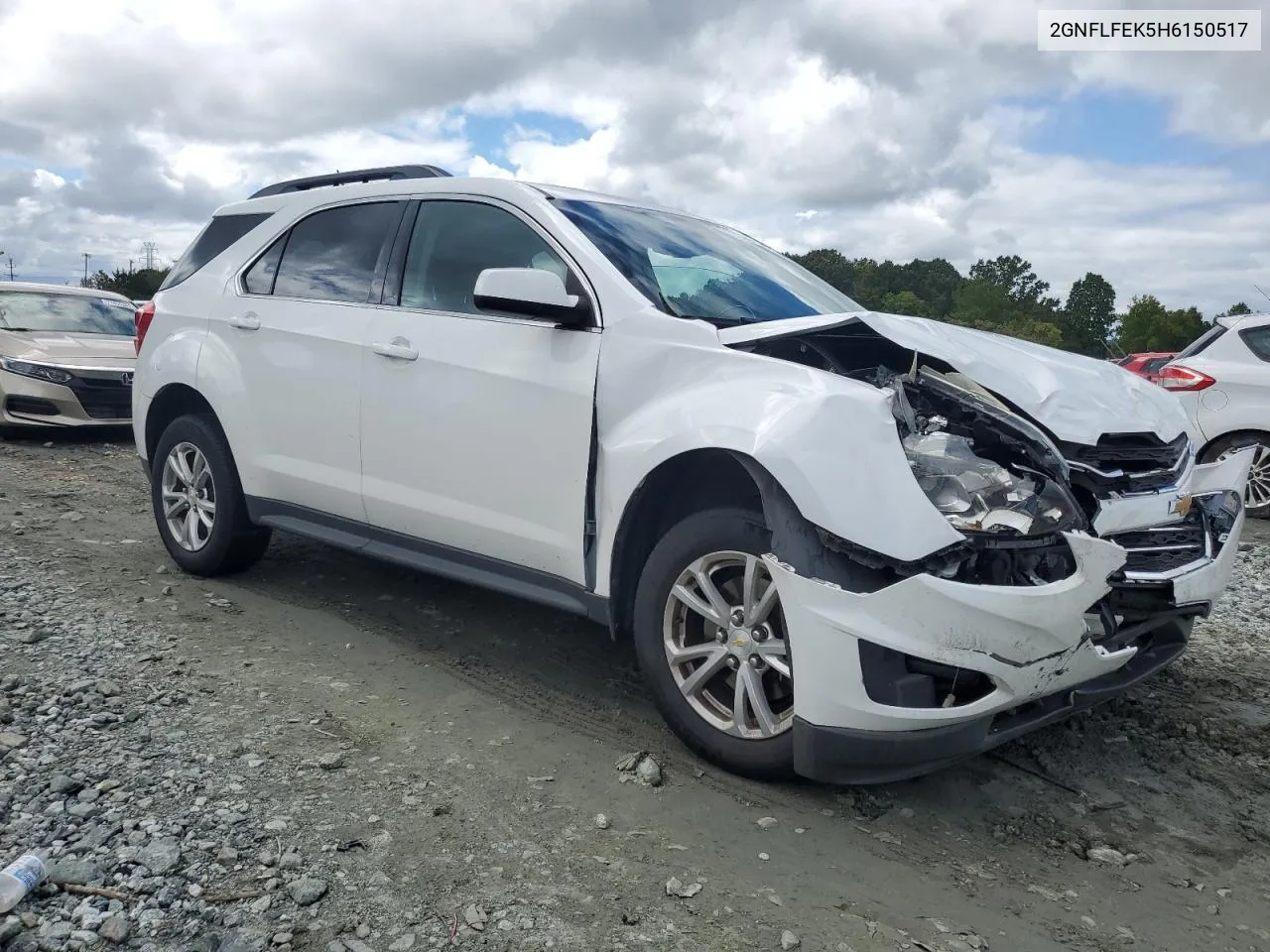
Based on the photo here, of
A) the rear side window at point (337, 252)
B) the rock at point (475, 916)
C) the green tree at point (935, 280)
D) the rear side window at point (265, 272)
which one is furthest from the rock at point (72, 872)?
the green tree at point (935, 280)

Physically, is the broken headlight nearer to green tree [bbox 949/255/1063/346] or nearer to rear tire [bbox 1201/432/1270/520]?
rear tire [bbox 1201/432/1270/520]

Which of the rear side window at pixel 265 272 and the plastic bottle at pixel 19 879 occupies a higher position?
the rear side window at pixel 265 272

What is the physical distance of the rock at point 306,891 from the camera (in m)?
2.49

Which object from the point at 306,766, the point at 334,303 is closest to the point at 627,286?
the point at 334,303

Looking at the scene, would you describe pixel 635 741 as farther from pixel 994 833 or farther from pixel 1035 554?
pixel 1035 554

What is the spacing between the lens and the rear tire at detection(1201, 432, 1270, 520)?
7.92 metres

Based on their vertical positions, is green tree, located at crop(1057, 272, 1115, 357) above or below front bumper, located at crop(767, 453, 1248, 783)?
above

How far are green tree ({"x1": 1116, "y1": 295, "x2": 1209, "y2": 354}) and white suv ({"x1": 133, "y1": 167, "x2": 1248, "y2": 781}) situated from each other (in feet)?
232

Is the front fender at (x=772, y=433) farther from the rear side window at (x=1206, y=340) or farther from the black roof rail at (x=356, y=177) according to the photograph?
the rear side window at (x=1206, y=340)

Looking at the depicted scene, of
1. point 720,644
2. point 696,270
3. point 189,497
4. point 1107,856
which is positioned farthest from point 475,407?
point 1107,856

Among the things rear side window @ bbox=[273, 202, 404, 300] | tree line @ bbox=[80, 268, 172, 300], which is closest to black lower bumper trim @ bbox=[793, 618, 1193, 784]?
rear side window @ bbox=[273, 202, 404, 300]

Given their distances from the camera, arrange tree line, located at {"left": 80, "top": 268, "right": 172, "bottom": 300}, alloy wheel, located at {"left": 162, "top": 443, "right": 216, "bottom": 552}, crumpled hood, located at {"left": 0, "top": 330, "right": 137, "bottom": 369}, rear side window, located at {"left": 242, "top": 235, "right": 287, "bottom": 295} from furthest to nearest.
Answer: tree line, located at {"left": 80, "top": 268, "right": 172, "bottom": 300} → crumpled hood, located at {"left": 0, "top": 330, "right": 137, "bottom": 369} → alloy wheel, located at {"left": 162, "top": 443, "right": 216, "bottom": 552} → rear side window, located at {"left": 242, "top": 235, "right": 287, "bottom": 295}

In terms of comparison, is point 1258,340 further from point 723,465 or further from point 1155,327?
point 1155,327

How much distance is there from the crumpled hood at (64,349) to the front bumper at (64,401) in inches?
7.3
